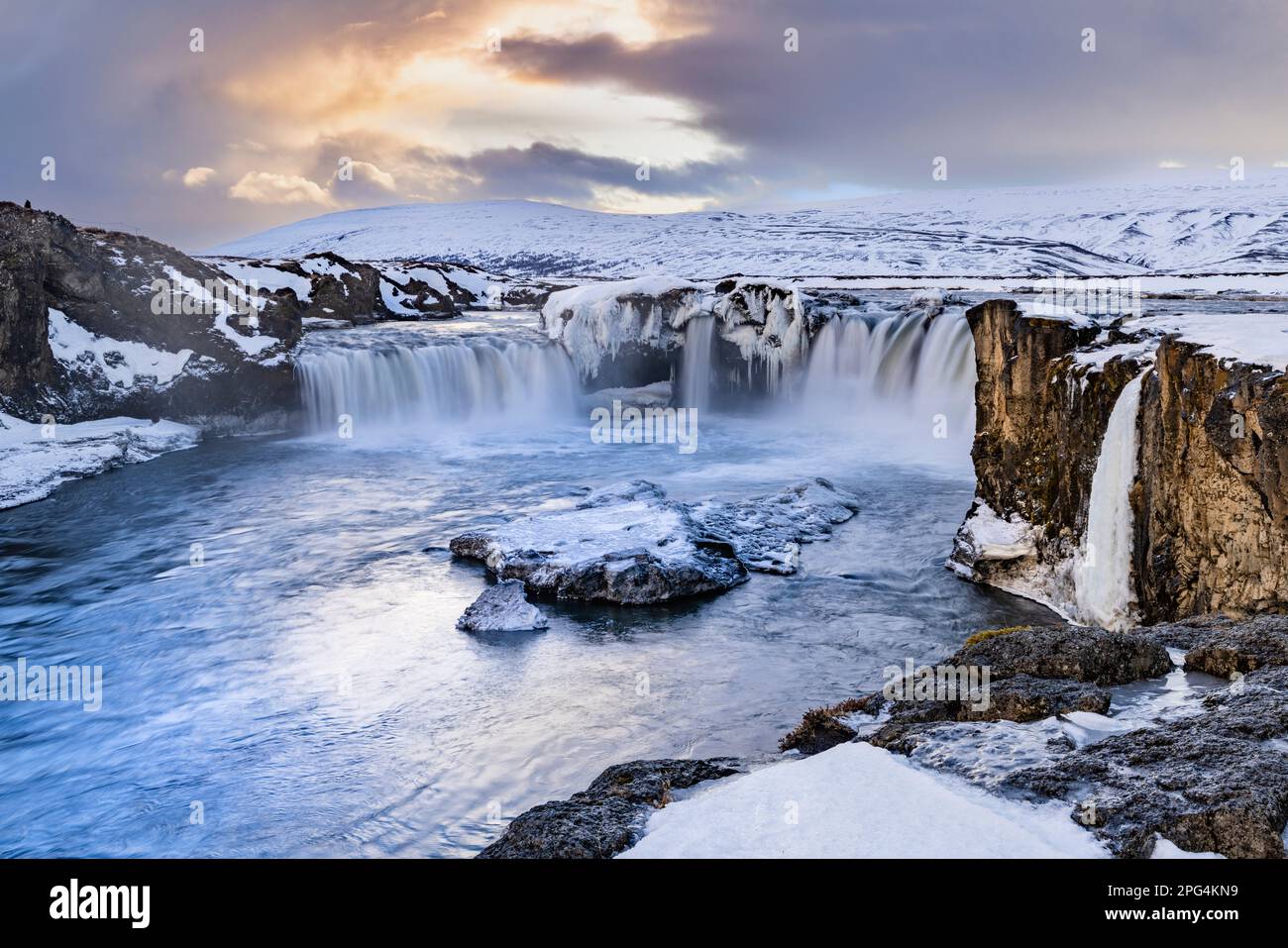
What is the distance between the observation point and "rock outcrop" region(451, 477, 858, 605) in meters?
14.3

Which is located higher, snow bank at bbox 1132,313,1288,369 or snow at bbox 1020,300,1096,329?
snow at bbox 1020,300,1096,329

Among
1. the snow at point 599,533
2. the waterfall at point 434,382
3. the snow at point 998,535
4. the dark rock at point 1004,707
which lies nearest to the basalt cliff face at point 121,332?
the waterfall at point 434,382

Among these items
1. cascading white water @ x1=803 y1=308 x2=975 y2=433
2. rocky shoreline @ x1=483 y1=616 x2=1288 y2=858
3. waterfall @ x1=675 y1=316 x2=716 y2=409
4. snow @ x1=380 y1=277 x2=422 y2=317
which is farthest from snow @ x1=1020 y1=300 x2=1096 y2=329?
snow @ x1=380 y1=277 x2=422 y2=317

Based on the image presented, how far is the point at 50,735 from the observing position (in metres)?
10.5

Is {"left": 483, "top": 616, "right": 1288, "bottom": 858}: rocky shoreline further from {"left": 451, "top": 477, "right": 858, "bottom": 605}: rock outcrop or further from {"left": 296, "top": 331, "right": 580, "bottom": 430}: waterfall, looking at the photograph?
{"left": 296, "top": 331, "right": 580, "bottom": 430}: waterfall

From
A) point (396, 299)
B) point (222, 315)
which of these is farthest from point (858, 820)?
point (396, 299)

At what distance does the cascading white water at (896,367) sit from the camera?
27594 mm

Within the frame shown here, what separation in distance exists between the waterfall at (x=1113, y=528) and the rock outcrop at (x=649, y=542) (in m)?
4.53

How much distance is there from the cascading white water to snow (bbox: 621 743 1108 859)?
21.3m

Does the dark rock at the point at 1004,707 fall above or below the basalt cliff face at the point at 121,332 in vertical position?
below

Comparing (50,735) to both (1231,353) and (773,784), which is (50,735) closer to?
(773,784)

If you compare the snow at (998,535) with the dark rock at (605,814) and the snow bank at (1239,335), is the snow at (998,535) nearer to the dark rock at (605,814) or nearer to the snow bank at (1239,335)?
the snow bank at (1239,335)

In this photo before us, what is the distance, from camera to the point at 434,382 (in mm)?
32812
